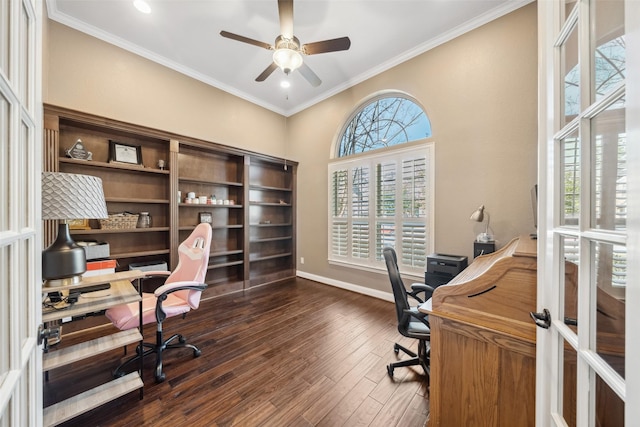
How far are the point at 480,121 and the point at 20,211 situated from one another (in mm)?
3624

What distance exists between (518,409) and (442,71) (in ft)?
11.3

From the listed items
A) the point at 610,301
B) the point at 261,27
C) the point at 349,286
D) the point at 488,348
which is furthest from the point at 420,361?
the point at 261,27

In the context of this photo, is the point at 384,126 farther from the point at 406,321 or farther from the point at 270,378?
the point at 270,378

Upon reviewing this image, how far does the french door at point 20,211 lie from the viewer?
1.86 feet

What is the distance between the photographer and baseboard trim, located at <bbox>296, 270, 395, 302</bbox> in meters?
3.53

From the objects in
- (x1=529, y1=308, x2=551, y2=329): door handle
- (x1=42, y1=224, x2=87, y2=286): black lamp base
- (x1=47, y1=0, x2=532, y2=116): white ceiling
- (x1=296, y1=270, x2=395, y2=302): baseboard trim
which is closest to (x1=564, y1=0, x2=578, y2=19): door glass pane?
(x1=529, y1=308, x2=551, y2=329): door handle

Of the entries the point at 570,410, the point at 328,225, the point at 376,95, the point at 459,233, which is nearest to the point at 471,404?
the point at 570,410

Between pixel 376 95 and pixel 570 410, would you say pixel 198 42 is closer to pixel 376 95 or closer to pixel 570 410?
pixel 376 95

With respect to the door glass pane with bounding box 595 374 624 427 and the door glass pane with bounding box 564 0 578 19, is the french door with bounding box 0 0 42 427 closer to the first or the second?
the door glass pane with bounding box 595 374 624 427

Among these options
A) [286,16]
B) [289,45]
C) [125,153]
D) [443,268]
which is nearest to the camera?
[286,16]

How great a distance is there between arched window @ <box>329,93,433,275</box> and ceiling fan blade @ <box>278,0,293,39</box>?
6.48ft

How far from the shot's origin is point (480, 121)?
108 inches

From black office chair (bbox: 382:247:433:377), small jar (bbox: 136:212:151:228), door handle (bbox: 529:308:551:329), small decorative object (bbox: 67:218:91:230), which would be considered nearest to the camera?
door handle (bbox: 529:308:551:329)

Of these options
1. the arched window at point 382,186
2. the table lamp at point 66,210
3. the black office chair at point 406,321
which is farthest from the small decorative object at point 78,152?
the black office chair at point 406,321
